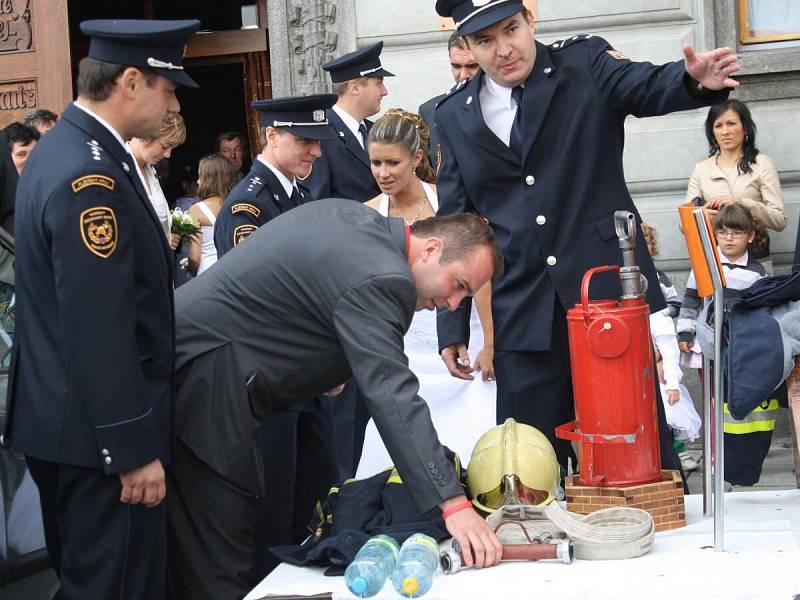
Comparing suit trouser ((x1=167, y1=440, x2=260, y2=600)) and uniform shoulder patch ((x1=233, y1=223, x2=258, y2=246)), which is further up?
uniform shoulder patch ((x1=233, y1=223, x2=258, y2=246))

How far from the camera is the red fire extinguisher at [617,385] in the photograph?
3.10 metres

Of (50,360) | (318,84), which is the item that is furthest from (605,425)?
(318,84)

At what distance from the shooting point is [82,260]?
9.48ft

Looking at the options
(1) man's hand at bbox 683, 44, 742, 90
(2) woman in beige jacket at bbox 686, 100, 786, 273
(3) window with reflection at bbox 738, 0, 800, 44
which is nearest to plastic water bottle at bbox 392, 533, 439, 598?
(1) man's hand at bbox 683, 44, 742, 90

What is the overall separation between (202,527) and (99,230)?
0.83m

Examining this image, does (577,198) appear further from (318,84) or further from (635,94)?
(318,84)

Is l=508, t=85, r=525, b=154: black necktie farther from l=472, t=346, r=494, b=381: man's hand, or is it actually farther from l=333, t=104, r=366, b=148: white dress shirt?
l=333, t=104, r=366, b=148: white dress shirt

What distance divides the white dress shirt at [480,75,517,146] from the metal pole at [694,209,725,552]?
99cm

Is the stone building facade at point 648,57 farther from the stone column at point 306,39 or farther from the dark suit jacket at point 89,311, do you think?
the dark suit jacket at point 89,311

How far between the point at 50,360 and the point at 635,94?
1.71 metres

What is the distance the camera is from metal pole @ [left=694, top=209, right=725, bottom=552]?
2869 mm

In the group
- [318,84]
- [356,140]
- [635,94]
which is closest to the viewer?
[635,94]

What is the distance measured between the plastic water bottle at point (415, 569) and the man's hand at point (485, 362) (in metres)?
1.81

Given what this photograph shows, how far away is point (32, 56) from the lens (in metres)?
7.96
